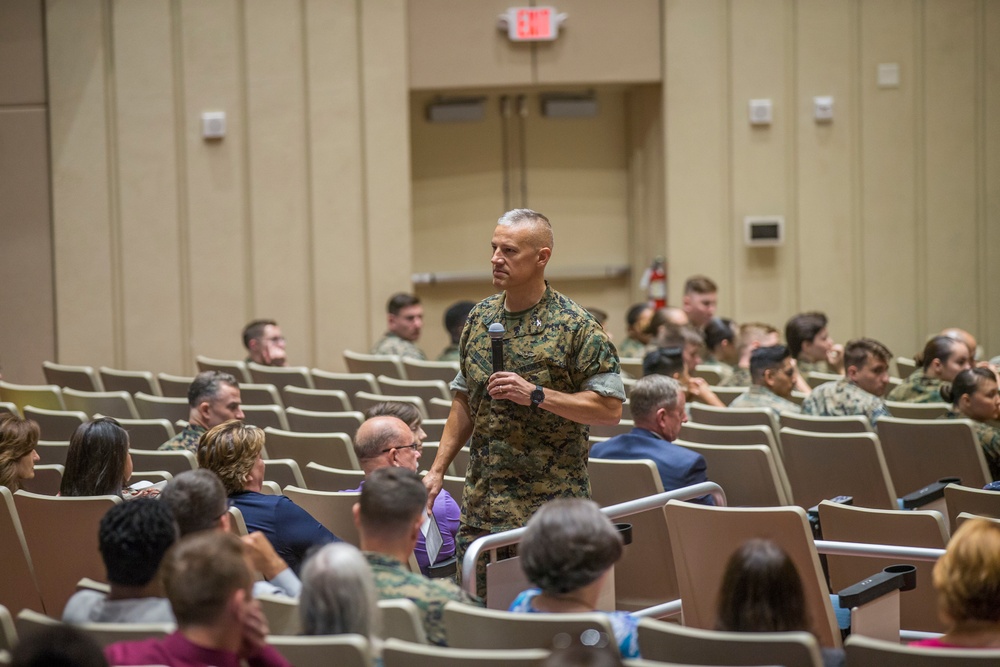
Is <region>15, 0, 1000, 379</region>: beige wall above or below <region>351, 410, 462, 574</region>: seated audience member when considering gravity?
above

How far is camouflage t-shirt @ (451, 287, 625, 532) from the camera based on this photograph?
12.7ft

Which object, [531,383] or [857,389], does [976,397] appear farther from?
[531,383]

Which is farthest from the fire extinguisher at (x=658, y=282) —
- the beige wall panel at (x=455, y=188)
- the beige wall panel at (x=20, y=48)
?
the beige wall panel at (x=20, y=48)

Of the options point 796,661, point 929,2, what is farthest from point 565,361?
point 929,2

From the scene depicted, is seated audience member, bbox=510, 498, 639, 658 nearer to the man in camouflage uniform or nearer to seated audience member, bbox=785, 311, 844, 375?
the man in camouflage uniform

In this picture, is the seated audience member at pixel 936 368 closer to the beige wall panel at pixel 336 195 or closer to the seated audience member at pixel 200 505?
the seated audience member at pixel 200 505

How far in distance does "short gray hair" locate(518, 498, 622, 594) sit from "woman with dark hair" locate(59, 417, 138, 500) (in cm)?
199

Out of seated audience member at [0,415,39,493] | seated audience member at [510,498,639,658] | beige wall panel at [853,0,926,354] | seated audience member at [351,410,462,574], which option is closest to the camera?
seated audience member at [510,498,639,658]

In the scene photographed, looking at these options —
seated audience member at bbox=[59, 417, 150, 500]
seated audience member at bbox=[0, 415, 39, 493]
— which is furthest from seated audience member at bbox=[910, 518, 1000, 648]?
seated audience member at bbox=[0, 415, 39, 493]

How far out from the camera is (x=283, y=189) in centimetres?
1098

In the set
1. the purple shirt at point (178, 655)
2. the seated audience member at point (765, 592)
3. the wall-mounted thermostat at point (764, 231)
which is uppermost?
the wall-mounted thermostat at point (764, 231)

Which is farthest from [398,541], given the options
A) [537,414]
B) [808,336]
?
[808,336]

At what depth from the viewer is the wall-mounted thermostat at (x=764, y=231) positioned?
36.9 ft

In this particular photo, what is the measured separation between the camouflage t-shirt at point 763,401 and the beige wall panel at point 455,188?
551 centimetres
